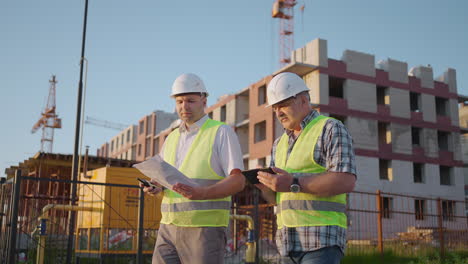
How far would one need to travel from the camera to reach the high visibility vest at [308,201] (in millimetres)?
2552

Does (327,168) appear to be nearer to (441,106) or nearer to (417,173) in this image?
(417,173)

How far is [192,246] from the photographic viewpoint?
3078 millimetres

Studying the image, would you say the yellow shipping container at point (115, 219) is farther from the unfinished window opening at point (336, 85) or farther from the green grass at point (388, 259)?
the unfinished window opening at point (336, 85)

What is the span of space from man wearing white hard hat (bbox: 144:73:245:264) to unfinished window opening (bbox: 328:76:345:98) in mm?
31264

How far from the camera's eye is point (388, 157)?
34.4 meters

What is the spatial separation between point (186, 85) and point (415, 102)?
38050mm

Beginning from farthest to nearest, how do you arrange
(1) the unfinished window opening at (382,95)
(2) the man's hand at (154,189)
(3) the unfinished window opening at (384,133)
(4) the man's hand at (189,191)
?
(1) the unfinished window opening at (382,95) < (3) the unfinished window opening at (384,133) < (2) the man's hand at (154,189) < (4) the man's hand at (189,191)

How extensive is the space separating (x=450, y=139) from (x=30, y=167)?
104ft

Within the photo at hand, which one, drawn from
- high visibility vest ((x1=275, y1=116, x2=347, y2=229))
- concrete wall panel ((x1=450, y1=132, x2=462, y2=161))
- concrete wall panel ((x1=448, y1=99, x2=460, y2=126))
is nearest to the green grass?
high visibility vest ((x1=275, y1=116, x2=347, y2=229))

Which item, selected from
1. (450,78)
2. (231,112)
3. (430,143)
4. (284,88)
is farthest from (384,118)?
(284,88)

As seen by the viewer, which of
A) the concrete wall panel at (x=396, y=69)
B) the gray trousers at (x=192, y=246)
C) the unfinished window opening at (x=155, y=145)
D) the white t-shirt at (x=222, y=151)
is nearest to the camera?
the gray trousers at (x=192, y=246)

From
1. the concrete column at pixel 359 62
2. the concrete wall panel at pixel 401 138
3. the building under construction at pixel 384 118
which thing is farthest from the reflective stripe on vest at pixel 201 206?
the concrete wall panel at pixel 401 138

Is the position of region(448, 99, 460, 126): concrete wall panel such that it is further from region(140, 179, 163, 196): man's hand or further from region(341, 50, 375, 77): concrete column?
region(140, 179, 163, 196): man's hand

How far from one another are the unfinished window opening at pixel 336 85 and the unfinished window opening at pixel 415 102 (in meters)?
5.94
